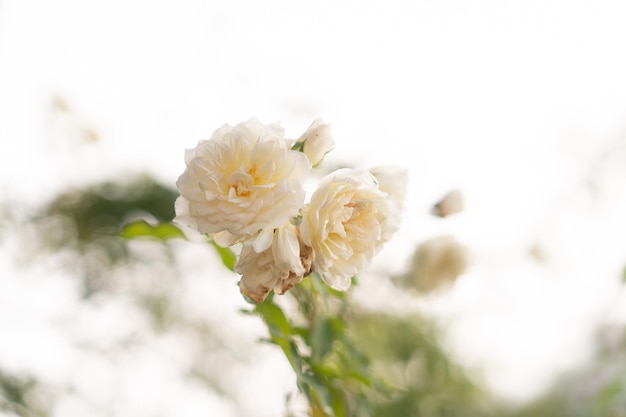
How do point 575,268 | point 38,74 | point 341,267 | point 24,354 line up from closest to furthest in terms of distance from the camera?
point 341,267, point 24,354, point 575,268, point 38,74

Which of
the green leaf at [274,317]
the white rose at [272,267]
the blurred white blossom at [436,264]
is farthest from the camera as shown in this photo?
the blurred white blossom at [436,264]

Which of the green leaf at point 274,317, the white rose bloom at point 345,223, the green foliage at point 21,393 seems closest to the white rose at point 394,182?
the white rose bloom at point 345,223

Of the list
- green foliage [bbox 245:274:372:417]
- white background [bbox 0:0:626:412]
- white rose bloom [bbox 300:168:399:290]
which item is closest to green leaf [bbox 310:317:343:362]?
green foliage [bbox 245:274:372:417]

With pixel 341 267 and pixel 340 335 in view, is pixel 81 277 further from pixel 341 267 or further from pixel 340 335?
pixel 341 267

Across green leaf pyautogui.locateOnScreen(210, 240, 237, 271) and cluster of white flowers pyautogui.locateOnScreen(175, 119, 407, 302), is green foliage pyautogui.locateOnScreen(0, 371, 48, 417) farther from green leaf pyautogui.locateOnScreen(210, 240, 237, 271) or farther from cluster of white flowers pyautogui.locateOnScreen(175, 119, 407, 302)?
cluster of white flowers pyautogui.locateOnScreen(175, 119, 407, 302)

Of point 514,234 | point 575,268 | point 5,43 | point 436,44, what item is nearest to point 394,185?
point 514,234

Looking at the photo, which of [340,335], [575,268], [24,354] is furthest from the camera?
[575,268]

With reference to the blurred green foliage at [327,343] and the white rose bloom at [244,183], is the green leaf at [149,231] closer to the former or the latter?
the blurred green foliage at [327,343]
